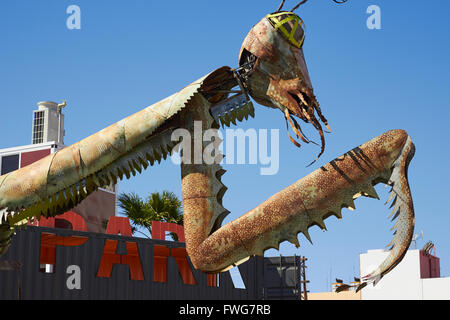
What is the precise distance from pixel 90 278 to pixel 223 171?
22513mm

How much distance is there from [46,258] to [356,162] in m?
22.9

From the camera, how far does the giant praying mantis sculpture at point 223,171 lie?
5023 mm

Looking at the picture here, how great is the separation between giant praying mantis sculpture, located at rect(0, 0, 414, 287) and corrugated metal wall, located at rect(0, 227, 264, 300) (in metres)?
17.7

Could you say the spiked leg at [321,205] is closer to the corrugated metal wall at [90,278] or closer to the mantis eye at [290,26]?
the mantis eye at [290,26]

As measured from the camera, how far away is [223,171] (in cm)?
559

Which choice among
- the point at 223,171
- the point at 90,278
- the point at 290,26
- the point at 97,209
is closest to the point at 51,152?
the point at 97,209

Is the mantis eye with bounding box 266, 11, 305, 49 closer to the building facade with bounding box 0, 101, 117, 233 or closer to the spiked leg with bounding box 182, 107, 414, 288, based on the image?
the spiked leg with bounding box 182, 107, 414, 288

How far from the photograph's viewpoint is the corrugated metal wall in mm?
23656

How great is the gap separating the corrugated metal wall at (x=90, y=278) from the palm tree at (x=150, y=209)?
158 centimetres

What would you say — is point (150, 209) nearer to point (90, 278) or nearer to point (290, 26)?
point (90, 278)

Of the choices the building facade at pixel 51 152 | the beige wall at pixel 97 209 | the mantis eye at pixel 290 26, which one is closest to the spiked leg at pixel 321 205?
the mantis eye at pixel 290 26

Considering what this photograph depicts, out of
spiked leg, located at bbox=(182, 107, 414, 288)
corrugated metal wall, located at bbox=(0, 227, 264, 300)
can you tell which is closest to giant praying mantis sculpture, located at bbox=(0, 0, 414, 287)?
spiked leg, located at bbox=(182, 107, 414, 288)
